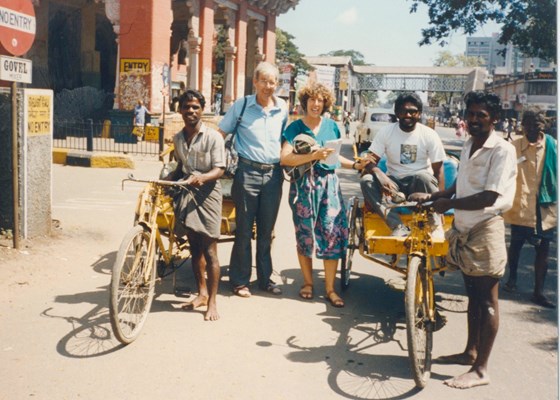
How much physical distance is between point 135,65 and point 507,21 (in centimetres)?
1194

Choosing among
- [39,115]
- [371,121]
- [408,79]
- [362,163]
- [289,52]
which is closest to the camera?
[362,163]

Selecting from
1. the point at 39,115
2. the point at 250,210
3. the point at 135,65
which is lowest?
the point at 250,210

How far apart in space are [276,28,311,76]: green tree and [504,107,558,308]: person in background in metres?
56.0

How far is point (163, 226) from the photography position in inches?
219

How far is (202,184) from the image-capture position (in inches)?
192

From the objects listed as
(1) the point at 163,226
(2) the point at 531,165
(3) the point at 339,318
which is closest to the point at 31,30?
(1) the point at 163,226

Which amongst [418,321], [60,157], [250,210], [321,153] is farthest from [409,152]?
[60,157]

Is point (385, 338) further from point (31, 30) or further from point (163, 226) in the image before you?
point (31, 30)

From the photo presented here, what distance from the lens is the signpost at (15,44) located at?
6090mm

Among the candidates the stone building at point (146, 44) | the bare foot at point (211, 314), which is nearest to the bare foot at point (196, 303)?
the bare foot at point (211, 314)

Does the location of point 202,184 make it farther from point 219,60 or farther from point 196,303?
point 219,60

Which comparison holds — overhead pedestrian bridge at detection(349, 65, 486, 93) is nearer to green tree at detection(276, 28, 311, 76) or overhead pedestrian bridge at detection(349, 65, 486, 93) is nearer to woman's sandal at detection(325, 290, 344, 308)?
green tree at detection(276, 28, 311, 76)

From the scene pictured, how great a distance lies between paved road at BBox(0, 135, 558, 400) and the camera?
3.70m

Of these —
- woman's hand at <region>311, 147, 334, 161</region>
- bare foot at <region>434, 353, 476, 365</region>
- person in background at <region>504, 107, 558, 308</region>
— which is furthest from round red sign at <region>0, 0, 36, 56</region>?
person in background at <region>504, 107, 558, 308</region>
